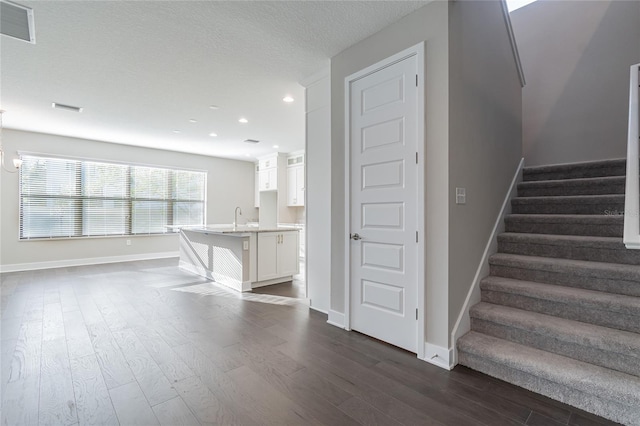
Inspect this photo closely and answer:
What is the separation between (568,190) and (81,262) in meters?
8.81

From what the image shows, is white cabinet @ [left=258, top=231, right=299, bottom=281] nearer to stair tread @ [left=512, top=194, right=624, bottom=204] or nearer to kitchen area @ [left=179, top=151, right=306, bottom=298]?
kitchen area @ [left=179, top=151, right=306, bottom=298]

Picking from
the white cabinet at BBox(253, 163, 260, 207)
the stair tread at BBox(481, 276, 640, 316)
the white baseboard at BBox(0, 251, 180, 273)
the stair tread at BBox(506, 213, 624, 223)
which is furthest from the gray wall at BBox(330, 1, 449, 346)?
the white baseboard at BBox(0, 251, 180, 273)

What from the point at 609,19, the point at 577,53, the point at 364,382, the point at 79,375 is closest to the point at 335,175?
the point at 364,382

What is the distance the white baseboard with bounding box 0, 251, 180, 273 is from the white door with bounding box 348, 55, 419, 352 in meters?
6.40

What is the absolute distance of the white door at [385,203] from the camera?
2.47 m

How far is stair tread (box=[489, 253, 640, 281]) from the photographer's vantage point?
6.95 feet

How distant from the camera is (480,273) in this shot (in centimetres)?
266

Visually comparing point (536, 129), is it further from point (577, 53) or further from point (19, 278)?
point (19, 278)

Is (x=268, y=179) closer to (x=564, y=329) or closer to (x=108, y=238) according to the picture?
(x=108, y=238)

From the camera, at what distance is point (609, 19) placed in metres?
3.92

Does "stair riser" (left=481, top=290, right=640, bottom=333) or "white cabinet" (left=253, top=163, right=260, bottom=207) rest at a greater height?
"white cabinet" (left=253, top=163, right=260, bottom=207)

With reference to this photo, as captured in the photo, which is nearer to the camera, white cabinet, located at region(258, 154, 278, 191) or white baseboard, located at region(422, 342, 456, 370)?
white baseboard, located at region(422, 342, 456, 370)

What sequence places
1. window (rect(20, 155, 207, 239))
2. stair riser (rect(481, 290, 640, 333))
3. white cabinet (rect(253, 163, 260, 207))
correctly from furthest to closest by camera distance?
1. white cabinet (rect(253, 163, 260, 207))
2. window (rect(20, 155, 207, 239))
3. stair riser (rect(481, 290, 640, 333))

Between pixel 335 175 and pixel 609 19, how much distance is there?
14.4 feet
